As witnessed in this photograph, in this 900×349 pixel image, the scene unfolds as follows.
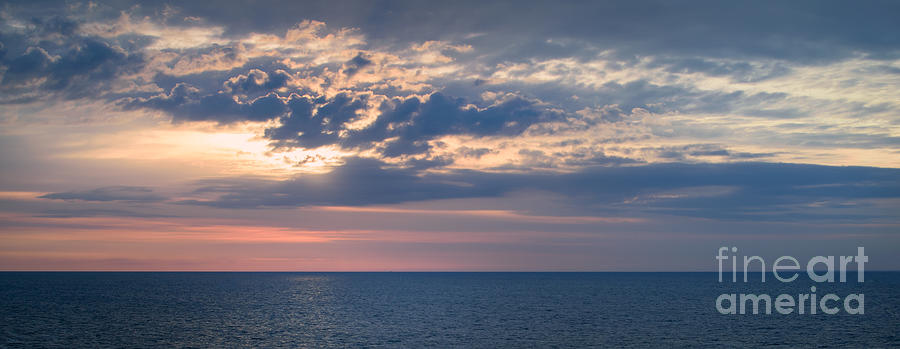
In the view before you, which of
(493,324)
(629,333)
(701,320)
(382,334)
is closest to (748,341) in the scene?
(629,333)

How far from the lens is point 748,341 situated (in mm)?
70688

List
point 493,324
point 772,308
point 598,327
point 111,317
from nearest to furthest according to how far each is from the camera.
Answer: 1. point 598,327
2. point 493,324
3. point 111,317
4. point 772,308

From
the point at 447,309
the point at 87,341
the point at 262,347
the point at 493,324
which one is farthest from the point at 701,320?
the point at 87,341

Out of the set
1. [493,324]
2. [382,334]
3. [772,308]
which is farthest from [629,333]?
[772,308]

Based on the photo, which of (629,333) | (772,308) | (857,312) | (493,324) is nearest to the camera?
(629,333)

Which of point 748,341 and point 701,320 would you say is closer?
point 748,341

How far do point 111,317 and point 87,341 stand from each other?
33480 mm

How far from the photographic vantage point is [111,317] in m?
100

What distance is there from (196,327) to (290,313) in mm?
26885

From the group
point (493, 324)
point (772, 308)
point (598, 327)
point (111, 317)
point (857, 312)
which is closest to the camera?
point (598, 327)

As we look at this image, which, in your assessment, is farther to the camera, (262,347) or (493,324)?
(493,324)

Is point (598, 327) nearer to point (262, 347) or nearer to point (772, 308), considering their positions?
point (262, 347)

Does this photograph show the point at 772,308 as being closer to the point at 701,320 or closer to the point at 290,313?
the point at 701,320

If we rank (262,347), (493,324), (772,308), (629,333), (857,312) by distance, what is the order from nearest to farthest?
(262,347)
(629,333)
(493,324)
(857,312)
(772,308)
